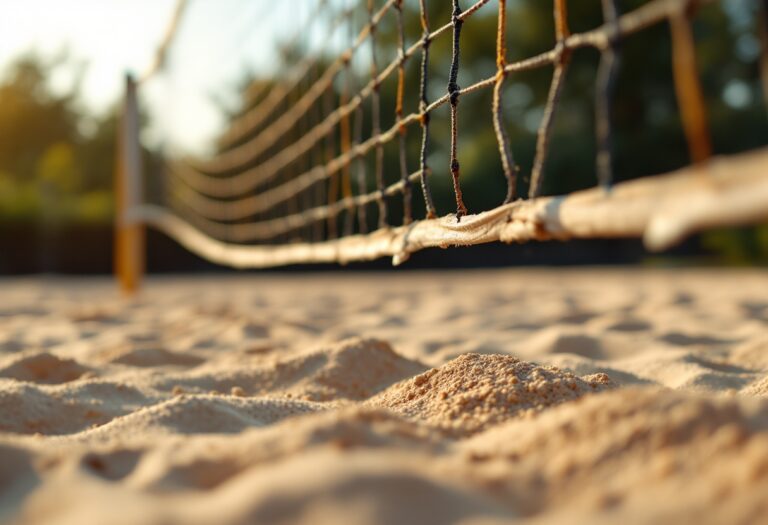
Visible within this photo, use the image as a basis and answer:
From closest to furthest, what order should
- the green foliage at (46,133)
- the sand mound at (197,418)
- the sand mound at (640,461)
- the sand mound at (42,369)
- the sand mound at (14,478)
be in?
the sand mound at (640,461), the sand mound at (14,478), the sand mound at (197,418), the sand mound at (42,369), the green foliage at (46,133)

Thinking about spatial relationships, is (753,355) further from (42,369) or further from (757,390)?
(42,369)

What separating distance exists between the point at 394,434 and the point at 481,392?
315 millimetres

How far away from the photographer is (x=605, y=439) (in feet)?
3.02

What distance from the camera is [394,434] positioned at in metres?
1.05

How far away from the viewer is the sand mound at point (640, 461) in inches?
30.6

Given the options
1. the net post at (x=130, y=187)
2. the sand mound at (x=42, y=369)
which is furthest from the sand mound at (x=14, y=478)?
the net post at (x=130, y=187)

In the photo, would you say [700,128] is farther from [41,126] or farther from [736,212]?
[41,126]

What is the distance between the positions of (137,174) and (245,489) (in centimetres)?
548

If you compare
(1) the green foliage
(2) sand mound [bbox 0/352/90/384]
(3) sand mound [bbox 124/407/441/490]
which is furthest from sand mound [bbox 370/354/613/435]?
(1) the green foliage

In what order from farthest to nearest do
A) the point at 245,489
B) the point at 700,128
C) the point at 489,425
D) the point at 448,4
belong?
the point at 448,4
the point at 489,425
the point at 700,128
the point at 245,489

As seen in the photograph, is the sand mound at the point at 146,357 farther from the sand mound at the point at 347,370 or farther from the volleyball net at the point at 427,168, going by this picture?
the volleyball net at the point at 427,168

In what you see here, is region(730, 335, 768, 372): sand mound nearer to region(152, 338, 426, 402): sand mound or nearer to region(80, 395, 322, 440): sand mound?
region(152, 338, 426, 402): sand mound

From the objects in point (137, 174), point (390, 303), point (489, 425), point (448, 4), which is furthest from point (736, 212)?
point (448, 4)

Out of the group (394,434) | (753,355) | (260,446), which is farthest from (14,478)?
(753,355)
